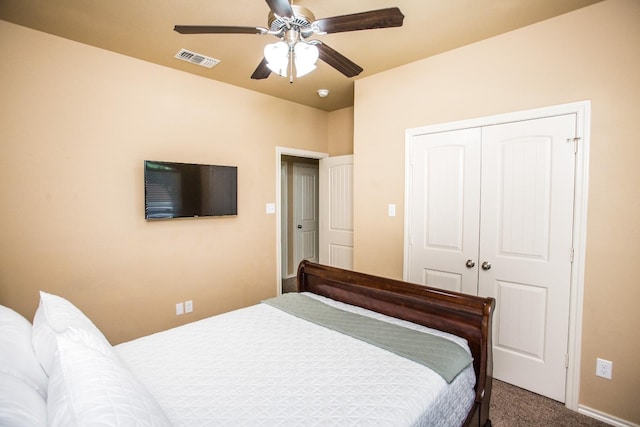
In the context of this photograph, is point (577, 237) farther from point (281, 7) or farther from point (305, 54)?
point (281, 7)

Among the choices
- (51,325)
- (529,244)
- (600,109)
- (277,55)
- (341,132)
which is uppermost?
(341,132)

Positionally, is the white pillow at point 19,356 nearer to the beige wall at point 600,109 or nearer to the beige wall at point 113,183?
the beige wall at point 113,183

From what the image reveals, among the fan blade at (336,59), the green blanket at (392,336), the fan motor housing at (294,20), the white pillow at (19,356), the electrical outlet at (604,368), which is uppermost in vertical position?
the fan motor housing at (294,20)

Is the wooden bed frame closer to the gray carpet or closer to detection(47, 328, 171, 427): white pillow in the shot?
the gray carpet

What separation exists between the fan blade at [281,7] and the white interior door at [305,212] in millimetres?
4066

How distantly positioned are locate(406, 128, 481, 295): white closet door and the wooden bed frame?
922 mm

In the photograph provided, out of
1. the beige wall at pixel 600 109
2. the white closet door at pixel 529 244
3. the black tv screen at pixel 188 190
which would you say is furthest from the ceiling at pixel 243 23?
the black tv screen at pixel 188 190

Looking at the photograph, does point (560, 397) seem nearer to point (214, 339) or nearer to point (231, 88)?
point (214, 339)

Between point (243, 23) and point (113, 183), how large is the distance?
1.66m

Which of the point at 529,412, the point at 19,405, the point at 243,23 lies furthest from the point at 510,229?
the point at 19,405

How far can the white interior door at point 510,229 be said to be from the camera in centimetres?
215

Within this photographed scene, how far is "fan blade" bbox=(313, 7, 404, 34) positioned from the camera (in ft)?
4.64

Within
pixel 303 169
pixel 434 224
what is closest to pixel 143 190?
pixel 434 224

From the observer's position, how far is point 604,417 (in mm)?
1991
